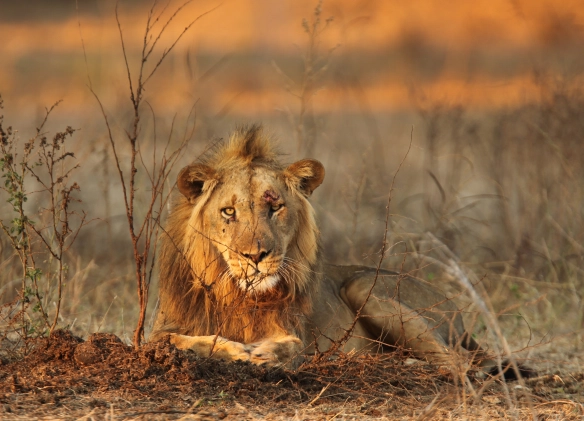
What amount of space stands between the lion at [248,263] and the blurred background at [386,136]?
46 centimetres

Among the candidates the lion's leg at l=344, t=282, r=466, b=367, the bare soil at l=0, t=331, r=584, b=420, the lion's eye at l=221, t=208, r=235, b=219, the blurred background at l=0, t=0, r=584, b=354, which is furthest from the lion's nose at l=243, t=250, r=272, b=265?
the lion's leg at l=344, t=282, r=466, b=367

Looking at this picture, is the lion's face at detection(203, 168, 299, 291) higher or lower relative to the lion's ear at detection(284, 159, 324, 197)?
lower

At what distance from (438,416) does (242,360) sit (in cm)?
98

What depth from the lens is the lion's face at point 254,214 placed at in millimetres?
4828

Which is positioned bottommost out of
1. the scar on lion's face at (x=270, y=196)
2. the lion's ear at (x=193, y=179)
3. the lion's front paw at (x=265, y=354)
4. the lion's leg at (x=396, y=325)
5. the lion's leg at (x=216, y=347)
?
the lion's leg at (x=396, y=325)

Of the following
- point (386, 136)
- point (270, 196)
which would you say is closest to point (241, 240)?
point (270, 196)

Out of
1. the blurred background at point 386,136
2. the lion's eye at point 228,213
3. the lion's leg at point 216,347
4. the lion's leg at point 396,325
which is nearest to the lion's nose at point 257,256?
the lion's eye at point 228,213

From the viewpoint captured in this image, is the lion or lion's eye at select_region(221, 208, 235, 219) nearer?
the lion

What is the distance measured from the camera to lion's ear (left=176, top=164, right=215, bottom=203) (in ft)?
16.9

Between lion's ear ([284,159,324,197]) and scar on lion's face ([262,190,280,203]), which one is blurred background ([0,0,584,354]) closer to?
lion's ear ([284,159,324,197])

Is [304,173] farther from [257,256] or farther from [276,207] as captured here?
[257,256]

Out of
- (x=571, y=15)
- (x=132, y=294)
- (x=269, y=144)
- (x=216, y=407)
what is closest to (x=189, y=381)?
(x=216, y=407)

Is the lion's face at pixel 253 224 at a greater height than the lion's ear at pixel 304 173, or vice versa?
the lion's ear at pixel 304 173

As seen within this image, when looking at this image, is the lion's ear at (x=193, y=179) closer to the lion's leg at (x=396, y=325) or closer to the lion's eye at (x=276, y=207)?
the lion's eye at (x=276, y=207)
